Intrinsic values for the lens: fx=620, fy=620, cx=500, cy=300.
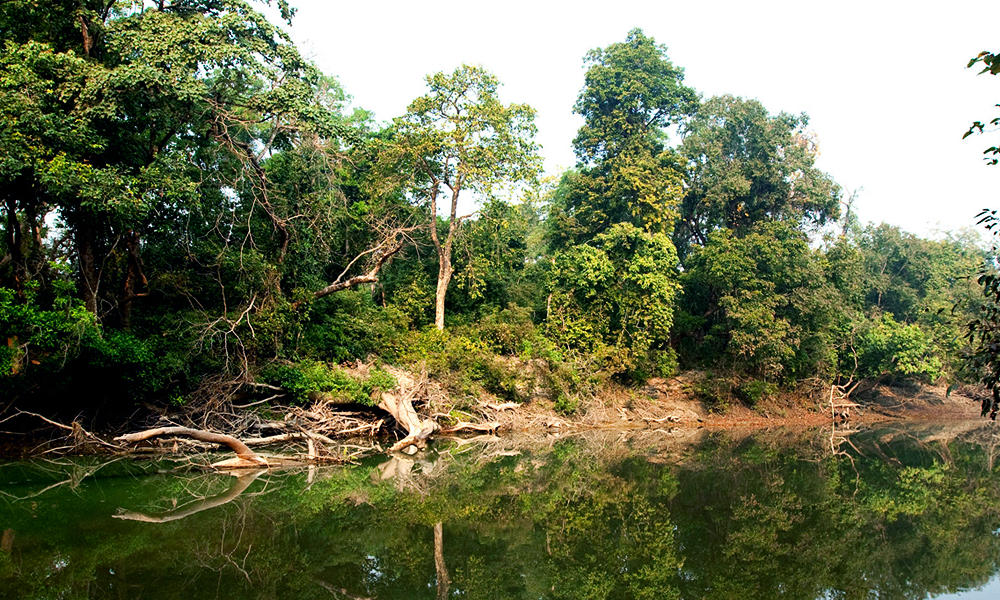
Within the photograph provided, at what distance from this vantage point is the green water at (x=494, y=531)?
21.0ft

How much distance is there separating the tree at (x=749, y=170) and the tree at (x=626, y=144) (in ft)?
4.79

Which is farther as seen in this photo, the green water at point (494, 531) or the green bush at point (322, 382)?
the green bush at point (322, 382)

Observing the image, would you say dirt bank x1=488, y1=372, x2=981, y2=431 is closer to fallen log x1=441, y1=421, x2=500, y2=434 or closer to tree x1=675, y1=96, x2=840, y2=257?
fallen log x1=441, y1=421, x2=500, y2=434

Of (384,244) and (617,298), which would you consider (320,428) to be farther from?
(617,298)

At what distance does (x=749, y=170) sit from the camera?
89.4 feet

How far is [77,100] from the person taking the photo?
1198cm

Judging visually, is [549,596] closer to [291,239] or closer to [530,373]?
[291,239]

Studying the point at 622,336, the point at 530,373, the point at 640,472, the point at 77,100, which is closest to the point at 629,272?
the point at 622,336

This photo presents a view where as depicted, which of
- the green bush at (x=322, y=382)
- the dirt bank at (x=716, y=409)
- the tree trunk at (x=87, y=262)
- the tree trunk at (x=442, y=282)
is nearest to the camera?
the tree trunk at (x=87, y=262)

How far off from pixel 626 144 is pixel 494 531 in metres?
→ 21.1

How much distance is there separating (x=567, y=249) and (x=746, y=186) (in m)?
8.09

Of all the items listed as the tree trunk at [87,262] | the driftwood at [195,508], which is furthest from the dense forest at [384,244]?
the driftwood at [195,508]

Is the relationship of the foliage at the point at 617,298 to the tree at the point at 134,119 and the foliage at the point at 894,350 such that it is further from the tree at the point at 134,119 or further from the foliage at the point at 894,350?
the tree at the point at 134,119

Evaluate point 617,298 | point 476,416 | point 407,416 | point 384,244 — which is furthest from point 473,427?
point 617,298
